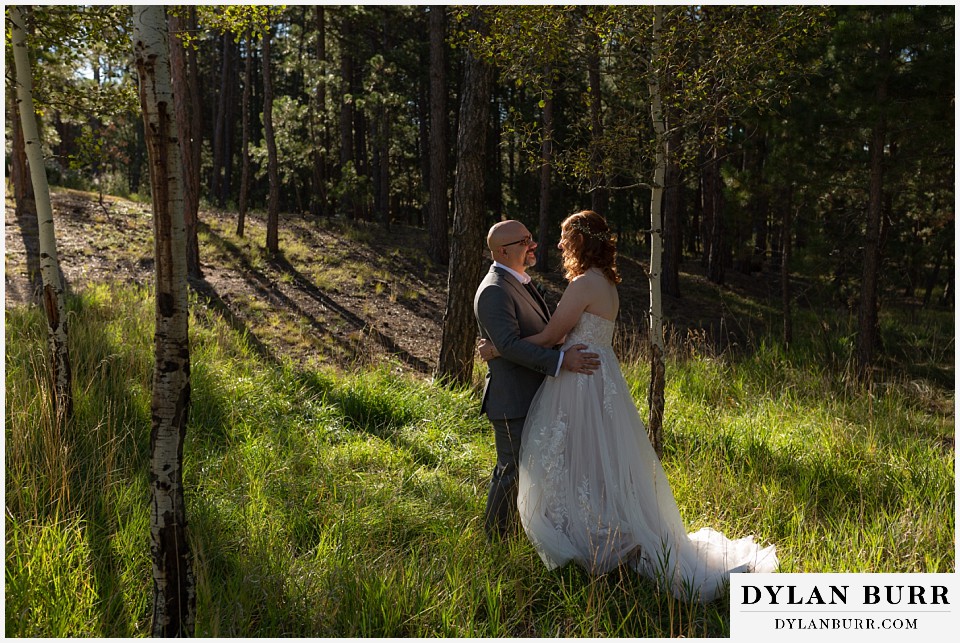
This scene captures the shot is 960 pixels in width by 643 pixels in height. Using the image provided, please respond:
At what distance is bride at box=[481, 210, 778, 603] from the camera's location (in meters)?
3.54

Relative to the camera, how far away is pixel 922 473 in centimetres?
518

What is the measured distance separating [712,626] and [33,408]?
4617 millimetres

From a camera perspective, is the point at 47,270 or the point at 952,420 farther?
the point at 952,420

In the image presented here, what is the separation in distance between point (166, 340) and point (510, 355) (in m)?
1.76

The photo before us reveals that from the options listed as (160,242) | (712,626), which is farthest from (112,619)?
(712,626)

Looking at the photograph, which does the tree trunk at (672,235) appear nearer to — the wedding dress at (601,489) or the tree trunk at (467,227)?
the tree trunk at (467,227)

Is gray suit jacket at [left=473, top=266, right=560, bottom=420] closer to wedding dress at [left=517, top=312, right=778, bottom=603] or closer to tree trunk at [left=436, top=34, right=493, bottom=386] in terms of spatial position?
wedding dress at [left=517, top=312, right=778, bottom=603]

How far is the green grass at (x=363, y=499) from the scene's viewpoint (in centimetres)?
311

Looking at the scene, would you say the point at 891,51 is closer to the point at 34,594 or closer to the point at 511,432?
the point at 511,432

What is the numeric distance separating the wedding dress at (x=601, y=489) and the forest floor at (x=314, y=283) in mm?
4784

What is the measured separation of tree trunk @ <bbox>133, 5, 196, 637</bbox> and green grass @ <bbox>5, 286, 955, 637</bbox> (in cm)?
34

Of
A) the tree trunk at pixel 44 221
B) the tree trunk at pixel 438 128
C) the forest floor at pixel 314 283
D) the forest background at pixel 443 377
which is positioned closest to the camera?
the forest background at pixel 443 377

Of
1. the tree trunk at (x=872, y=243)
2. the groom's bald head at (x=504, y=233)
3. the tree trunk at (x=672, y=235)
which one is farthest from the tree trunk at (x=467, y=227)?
the tree trunk at (x=672, y=235)

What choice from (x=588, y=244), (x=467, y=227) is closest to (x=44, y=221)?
(x=467, y=227)
